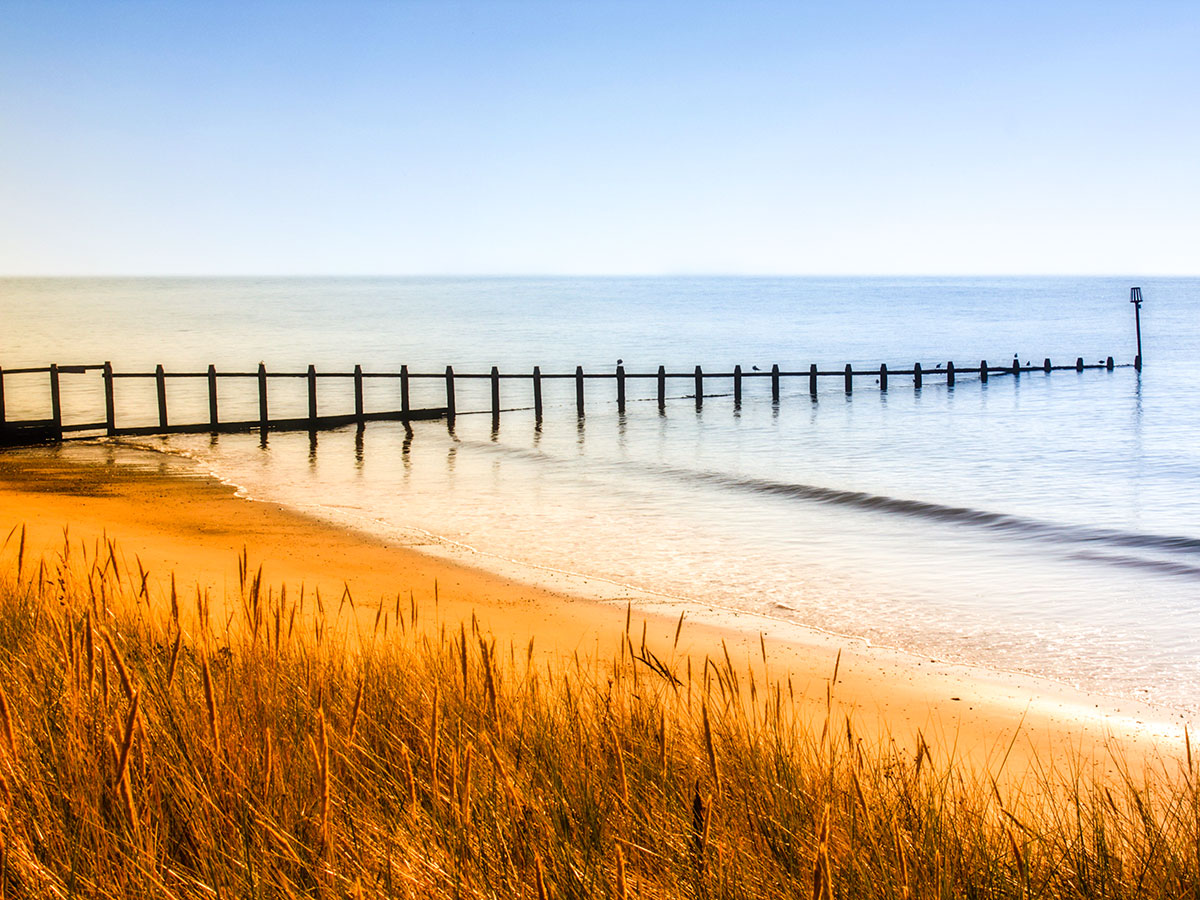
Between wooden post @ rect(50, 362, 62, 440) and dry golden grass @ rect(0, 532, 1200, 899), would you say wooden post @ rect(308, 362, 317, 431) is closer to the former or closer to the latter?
wooden post @ rect(50, 362, 62, 440)

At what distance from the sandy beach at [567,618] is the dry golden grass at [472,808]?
0.42 metres

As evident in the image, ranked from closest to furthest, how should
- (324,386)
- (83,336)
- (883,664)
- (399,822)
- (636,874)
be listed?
(636,874), (399,822), (883,664), (324,386), (83,336)

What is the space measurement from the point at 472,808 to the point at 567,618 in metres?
7.61

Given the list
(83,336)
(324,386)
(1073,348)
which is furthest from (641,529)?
(83,336)

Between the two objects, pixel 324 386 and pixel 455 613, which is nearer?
pixel 455 613

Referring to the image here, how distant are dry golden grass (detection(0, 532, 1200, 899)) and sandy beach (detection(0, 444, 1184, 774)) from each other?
1.39 ft

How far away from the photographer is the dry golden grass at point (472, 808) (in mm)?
2871

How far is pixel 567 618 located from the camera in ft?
35.7

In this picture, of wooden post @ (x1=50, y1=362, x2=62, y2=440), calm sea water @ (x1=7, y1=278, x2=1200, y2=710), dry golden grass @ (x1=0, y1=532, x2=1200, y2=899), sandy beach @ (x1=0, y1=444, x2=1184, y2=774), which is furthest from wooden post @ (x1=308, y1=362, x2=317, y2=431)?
dry golden grass @ (x1=0, y1=532, x2=1200, y2=899)

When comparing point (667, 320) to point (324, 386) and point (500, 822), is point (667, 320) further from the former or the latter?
point (500, 822)

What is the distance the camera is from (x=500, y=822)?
3.14 metres

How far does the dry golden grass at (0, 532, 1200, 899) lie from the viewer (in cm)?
287

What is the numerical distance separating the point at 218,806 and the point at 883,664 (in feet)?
24.1

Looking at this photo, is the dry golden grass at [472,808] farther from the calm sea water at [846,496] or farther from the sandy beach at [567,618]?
the calm sea water at [846,496]
